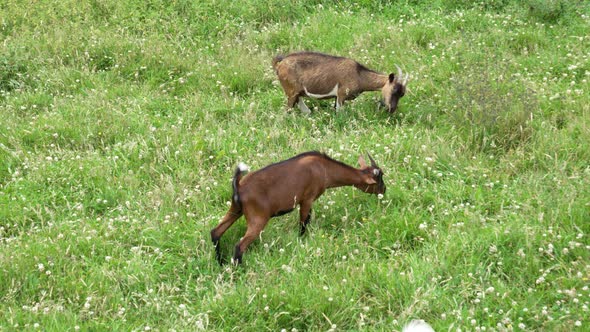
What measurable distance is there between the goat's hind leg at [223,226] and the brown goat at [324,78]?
2894 millimetres

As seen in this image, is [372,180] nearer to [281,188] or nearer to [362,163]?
[362,163]

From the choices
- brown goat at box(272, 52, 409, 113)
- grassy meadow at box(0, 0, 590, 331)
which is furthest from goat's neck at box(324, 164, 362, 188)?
brown goat at box(272, 52, 409, 113)

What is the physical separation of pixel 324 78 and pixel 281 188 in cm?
283

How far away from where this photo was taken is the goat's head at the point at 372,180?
7.16 meters

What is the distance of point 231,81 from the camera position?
32.8 ft

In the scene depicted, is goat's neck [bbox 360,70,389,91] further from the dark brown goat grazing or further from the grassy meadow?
the dark brown goat grazing

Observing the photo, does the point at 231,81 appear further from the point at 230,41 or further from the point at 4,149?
the point at 4,149

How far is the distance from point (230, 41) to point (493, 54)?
3631 millimetres

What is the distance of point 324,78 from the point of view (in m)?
9.20

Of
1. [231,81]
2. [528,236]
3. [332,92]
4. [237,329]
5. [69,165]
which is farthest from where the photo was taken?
[231,81]

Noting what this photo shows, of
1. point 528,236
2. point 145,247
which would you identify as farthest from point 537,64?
point 145,247

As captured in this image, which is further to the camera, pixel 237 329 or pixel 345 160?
pixel 345 160

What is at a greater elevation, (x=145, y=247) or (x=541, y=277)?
(x=541, y=277)

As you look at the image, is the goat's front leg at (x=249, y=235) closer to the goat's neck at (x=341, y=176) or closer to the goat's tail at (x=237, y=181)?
the goat's tail at (x=237, y=181)
